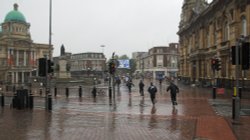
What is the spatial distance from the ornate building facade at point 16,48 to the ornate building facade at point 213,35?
64014 mm

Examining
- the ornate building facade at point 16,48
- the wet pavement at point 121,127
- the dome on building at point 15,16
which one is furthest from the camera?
the dome on building at point 15,16

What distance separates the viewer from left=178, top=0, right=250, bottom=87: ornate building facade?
122 feet

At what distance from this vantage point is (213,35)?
49719 millimetres

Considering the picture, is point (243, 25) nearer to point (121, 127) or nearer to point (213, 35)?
point (213, 35)

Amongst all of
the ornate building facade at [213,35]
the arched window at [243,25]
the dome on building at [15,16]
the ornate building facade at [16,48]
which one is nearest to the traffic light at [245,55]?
the ornate building facade at [213,35]

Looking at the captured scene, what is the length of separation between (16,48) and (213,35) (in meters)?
93.4

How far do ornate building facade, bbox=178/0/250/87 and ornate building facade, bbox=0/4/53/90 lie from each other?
210ft

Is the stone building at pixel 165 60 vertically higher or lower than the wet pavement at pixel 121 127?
higher

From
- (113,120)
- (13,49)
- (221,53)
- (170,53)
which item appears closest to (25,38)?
(13,49)

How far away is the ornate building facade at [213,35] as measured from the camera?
122 ft

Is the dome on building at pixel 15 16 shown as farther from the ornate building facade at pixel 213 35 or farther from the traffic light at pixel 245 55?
the traffic light at pixel 245 55

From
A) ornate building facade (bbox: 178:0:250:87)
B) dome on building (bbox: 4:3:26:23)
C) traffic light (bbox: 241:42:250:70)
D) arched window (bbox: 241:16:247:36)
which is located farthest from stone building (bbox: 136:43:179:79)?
traffic light (bbox: 241:42:250:70)

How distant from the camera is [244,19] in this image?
120ft

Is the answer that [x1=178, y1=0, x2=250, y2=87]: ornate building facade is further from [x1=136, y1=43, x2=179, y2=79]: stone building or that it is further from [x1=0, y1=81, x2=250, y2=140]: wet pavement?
[x1=136, y1=43, x2=179, y2=79]: stone building
